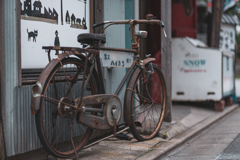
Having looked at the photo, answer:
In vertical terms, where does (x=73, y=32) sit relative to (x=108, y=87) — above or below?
above

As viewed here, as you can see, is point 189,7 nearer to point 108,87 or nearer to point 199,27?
point 199,27

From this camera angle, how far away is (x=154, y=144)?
15.5ft

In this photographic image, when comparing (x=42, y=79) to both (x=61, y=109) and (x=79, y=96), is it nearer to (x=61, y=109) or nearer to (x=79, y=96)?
(x=61, y=109)

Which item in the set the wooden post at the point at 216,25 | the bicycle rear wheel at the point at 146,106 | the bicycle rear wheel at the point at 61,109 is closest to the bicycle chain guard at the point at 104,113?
the bicycle rear wheel at the point at 61,109

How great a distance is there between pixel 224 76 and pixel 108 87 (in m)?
4.61

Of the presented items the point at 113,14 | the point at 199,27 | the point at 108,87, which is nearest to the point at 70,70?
the point at 108,87

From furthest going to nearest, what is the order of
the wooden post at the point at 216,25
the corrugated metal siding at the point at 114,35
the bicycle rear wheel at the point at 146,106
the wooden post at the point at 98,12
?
the wooden post at the point at 216,25
the corrugated metal siding at the point at 114,35
the wooden post at the point at 98,12
the bicycle rear wheel at the point at 146,106

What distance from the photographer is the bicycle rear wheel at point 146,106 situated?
15.2 ft

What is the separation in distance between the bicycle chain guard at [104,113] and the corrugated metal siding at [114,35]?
0.88 metres

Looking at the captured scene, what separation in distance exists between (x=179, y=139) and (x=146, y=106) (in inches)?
31.7

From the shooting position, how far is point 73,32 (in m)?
4.51

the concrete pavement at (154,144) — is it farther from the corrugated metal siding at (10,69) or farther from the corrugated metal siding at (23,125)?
the corrugated metal siding at (10,69)

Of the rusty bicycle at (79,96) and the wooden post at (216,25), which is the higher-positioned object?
the wooden post at (216,25)

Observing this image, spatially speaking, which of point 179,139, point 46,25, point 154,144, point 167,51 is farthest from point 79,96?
point 167,51
